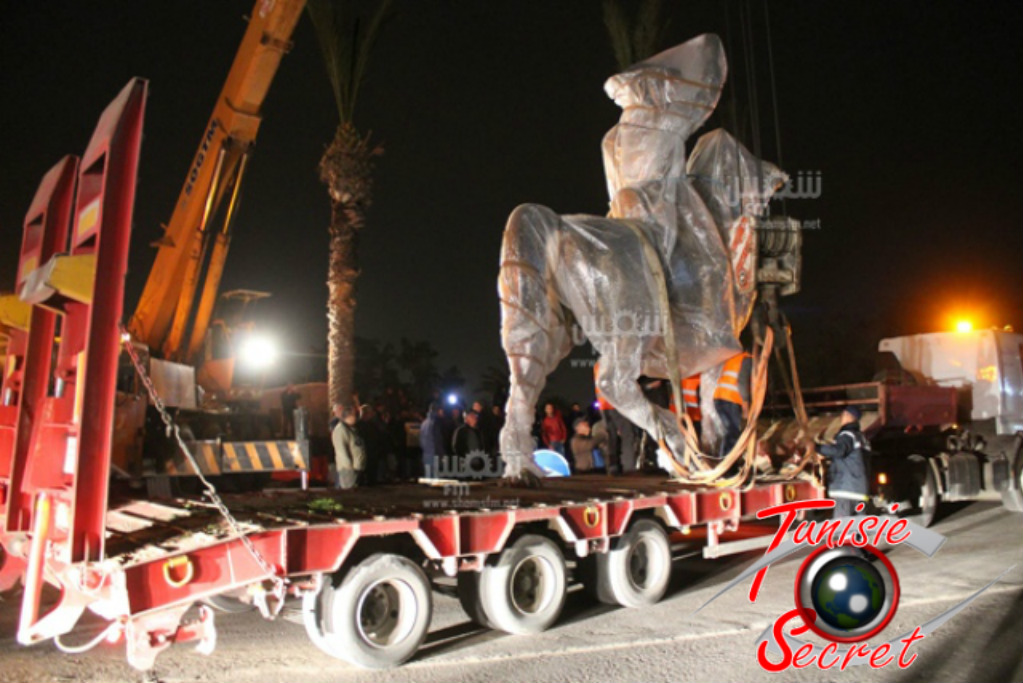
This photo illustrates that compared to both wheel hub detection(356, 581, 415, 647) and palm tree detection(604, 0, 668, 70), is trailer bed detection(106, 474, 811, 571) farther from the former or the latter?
palm tree detection(604, 0, 668, 70)

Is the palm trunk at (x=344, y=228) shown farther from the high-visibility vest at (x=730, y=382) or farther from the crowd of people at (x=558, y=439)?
the high-visibility vest at (x=730, y=382)

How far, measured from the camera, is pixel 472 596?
20.7ft

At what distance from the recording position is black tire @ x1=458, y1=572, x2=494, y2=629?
20.5 feet

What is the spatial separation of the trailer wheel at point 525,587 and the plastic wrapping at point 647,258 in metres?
1.73

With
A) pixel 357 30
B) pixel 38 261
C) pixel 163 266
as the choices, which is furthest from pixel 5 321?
pixel 357 30

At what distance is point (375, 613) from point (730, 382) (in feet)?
16.9

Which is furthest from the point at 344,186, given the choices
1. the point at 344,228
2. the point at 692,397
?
the point at 692,397

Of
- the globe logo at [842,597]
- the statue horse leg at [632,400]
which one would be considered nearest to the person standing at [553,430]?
the statue horse leg at [632,400]

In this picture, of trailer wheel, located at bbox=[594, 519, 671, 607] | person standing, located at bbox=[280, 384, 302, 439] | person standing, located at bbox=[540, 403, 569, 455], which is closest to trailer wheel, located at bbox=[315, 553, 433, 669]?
trailer wheel, located at bbox=[594, 519, 671, 607]

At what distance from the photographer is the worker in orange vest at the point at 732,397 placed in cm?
930

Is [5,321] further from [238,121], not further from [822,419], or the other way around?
[822,419]

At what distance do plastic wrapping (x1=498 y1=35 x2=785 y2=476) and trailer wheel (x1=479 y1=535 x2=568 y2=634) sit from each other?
5.68 ft

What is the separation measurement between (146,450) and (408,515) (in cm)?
610

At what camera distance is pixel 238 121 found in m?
12.3
